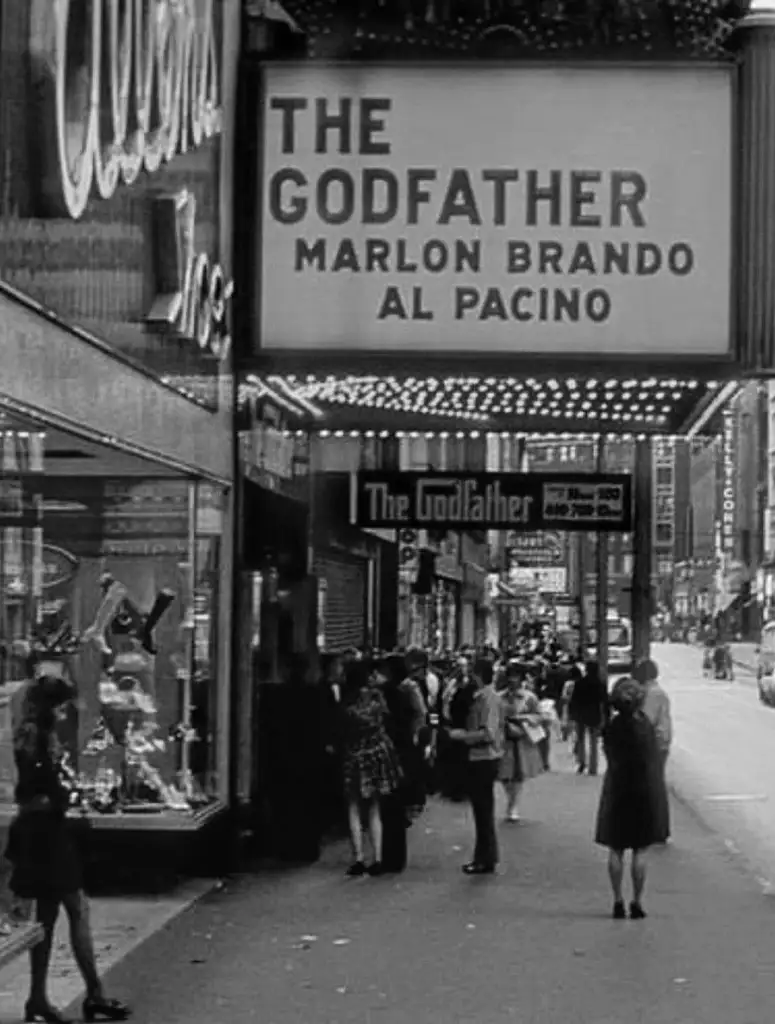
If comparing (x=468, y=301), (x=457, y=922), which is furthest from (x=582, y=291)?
(x=457, y=922)

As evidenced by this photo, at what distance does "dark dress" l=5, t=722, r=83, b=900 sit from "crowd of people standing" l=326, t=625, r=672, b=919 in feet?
16.4

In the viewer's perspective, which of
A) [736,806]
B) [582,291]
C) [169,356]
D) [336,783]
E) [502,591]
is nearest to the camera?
[169,356]

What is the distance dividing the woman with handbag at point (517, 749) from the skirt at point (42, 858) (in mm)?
10947

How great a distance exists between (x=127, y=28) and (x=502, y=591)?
5093 centimetres

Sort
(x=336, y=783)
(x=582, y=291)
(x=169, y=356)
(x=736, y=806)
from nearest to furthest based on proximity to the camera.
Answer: (x=169, y=356), (x=582, y=291), (x=336, y=783), (x=736, y=806)

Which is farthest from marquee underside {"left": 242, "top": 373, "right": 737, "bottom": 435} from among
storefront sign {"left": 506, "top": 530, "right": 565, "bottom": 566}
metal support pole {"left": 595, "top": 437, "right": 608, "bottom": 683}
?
storefront sign {"left": 506, "top": 530, "right": 565, "bottom": 566}

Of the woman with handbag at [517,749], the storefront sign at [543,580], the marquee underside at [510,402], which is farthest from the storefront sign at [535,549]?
the marquee underside at [510,402]

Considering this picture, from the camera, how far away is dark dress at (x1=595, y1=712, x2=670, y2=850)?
1363cm

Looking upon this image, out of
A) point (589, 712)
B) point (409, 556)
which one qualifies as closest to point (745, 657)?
point (409, 556)

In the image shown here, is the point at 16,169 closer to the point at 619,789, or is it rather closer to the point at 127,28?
the point at 127,28

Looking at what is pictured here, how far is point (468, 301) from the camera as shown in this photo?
14242 millimetres

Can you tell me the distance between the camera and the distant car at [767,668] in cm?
5744

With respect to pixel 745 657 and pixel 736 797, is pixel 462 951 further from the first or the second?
pixel 745 657

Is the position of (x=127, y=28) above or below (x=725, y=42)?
below
